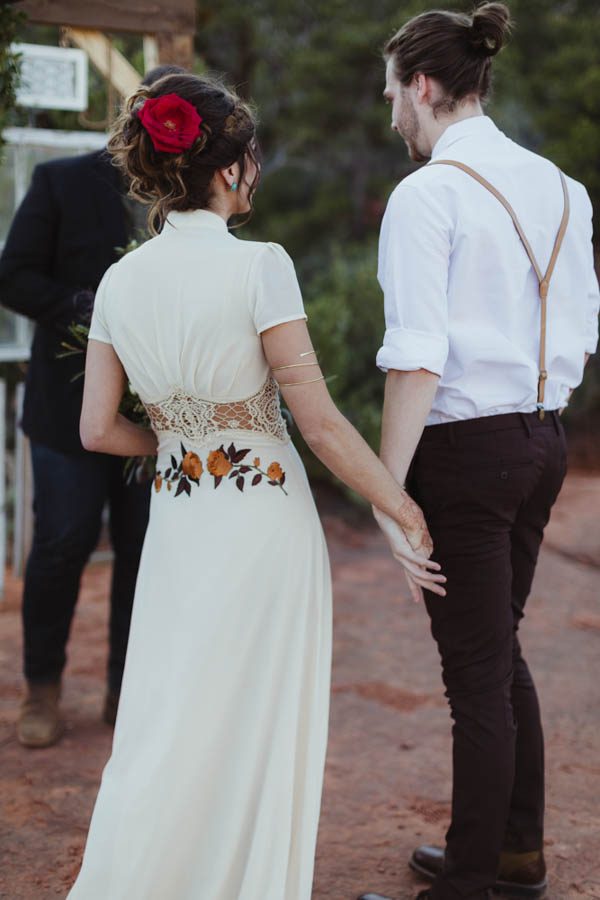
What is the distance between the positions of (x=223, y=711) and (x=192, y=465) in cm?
55

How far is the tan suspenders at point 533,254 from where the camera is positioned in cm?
228

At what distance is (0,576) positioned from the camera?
5.32 metres

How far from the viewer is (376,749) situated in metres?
3.75

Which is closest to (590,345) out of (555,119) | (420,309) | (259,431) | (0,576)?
(420,309)

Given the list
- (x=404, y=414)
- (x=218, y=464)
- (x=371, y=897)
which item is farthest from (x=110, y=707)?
(x=404, y=414)

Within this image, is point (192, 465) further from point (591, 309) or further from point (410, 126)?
point (591, 309)

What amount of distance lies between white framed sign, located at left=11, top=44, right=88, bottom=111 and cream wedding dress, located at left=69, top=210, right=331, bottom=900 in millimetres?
3012

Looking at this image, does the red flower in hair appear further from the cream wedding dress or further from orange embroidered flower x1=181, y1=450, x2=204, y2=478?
orange embroidered flower x1=181, y1=450, x2=204, y2=478

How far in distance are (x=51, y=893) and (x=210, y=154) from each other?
1952mm

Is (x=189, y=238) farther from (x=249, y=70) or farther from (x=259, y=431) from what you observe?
(x=249, y=70)

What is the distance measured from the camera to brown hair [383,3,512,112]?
232 centimetres

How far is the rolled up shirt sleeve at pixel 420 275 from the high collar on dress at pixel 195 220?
0.38 m

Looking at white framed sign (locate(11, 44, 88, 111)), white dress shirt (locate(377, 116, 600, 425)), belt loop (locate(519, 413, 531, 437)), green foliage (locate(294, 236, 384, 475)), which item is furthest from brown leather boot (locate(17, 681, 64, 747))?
green foliage (locate(294, 236, 384, 475))

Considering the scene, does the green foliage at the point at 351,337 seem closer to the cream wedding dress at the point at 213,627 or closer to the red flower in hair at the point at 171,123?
the cream wedding dress at the point at 213,627
